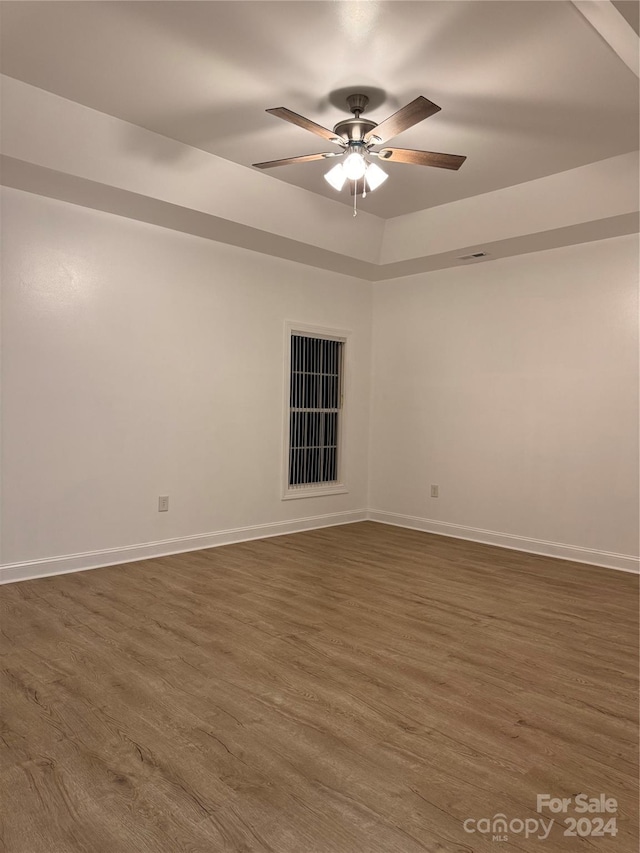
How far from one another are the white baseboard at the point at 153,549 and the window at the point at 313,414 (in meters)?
0.31

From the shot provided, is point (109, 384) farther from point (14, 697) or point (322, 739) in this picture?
point (322, 739)

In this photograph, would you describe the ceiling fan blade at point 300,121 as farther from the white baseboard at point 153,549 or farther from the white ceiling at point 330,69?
the white baseboard at point 153,549

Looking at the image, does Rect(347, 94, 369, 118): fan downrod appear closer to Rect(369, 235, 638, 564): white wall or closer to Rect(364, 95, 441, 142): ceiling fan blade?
Rect(364, 95, 441, 142): ceiling fan blade

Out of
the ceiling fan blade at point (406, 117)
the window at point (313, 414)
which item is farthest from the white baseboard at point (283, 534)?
the ceiling fan blade at point (406, 117)

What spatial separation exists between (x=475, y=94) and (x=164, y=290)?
8.91 ft

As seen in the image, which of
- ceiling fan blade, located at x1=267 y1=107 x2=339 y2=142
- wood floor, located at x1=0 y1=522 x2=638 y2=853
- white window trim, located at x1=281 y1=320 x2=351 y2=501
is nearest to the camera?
wood floor, located at x1=0 y1=522 x2=638 y2=853

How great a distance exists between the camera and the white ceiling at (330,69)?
2.85 meters

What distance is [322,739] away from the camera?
2.21 metres

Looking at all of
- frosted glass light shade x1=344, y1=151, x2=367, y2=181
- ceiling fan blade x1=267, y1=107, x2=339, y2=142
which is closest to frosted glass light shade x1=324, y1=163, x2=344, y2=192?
frosted glass light shade x1=344, y1=151, x2=367, y2=181

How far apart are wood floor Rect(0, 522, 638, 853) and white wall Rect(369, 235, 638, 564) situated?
43.3 inches

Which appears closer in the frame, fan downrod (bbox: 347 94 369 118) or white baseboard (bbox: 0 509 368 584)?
fan downrod (bbox: 347 94 369 118)

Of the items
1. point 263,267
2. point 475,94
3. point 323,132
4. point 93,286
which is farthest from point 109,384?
point 475,94

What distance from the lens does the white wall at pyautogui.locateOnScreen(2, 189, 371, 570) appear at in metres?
4.20

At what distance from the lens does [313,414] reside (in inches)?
247
